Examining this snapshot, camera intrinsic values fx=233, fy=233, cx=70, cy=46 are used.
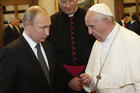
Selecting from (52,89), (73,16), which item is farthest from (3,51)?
(73,16)

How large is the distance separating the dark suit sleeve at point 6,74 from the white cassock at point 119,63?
3.00 feet

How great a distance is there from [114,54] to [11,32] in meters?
6.51

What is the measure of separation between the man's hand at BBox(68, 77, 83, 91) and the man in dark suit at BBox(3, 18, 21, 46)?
18.4 feet

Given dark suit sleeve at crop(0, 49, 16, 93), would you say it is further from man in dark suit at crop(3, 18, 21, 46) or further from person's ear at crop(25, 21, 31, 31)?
man in dark suit at crop(3, 18, 21, 46)

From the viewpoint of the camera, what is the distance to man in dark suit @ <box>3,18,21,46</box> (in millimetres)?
8258

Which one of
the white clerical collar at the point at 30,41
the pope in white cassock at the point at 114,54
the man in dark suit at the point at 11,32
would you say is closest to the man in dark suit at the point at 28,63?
the white clerical collar at the point at 30,41

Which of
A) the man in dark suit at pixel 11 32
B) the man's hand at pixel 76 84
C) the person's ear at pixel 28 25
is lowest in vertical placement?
the man's hand at pixel 76 84

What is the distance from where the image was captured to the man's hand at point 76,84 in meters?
2.97

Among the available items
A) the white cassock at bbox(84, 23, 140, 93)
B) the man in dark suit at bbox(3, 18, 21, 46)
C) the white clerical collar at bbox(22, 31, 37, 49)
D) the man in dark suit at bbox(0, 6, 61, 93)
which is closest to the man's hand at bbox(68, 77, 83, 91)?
the white cassock at bbox(84, 23, 140, 93)

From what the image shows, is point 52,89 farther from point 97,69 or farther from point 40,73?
point 97,69

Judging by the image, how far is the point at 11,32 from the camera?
8375 millimetres

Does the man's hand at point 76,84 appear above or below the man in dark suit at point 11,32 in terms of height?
below

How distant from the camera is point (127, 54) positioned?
7.50ft

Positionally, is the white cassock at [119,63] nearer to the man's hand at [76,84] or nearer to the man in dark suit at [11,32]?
the man's hand at [76,84]
